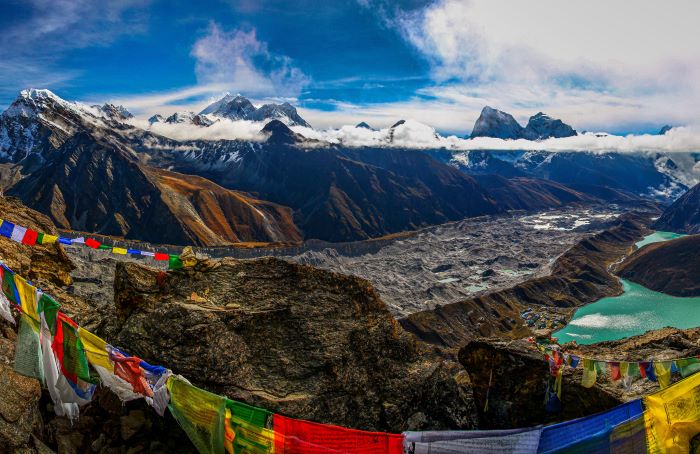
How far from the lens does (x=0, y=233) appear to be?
65.5 feet

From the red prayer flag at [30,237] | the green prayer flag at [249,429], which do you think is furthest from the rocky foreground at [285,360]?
the red prayer flag at [30,237]

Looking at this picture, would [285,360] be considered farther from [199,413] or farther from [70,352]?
[70,352]

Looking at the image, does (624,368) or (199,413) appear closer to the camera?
(199,413)

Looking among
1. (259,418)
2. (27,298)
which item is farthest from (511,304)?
(27,298)

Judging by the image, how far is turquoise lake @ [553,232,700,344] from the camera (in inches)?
4761

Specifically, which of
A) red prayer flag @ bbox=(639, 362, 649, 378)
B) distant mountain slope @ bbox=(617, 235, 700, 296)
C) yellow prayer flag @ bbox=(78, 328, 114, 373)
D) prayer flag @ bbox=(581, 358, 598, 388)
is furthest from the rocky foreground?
distant mountain slope @ bbox=(617, 235, 700, 296)

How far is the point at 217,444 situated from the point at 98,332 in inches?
259

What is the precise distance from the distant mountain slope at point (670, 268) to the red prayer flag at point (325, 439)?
19270 cm

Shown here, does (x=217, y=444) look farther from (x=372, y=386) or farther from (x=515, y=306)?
(x=515, y=306)

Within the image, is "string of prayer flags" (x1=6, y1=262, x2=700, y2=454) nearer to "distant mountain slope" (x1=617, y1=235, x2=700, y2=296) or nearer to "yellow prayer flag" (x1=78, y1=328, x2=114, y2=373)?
"yellow prayer flag" (x1=78, y1=328, x2=114, y2=373)

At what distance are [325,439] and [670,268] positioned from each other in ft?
688

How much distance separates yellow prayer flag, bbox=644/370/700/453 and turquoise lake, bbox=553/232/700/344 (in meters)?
110

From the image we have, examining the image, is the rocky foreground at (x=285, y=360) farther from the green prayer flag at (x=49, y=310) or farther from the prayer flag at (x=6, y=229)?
Result: the prayer flag at (x=6, y=229)

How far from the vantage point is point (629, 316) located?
136125 mm
